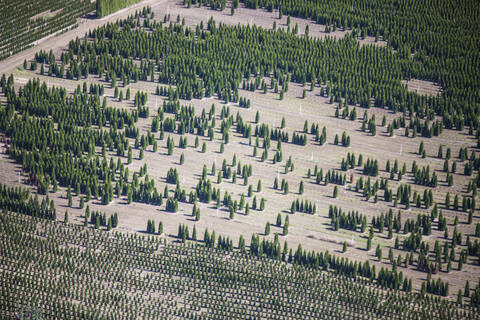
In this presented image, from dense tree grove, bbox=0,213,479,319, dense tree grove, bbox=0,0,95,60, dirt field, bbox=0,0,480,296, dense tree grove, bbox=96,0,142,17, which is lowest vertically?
dense tree grove, bbox=0,213,479,319

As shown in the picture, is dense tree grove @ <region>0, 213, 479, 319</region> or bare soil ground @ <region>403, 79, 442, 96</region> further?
bare soil ground @ <region>403, 79, 442, 96</region>

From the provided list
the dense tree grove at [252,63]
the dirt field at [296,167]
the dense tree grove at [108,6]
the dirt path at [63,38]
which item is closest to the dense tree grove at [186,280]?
the dirt field at [296,167]

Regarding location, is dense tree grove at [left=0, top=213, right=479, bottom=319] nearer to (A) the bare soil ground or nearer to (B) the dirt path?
(B) the dirt path

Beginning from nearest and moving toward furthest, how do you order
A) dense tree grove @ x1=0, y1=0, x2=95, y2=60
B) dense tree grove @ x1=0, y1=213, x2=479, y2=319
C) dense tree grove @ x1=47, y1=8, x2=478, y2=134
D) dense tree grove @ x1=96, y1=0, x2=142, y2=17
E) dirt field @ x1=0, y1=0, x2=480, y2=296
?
dense tree grove @ x1=0, y1=213, x2=479, y2=319, dirt field @ x1=0, y1=0, x2=480, y2=296, dense tree grove @ x1=47, y1=8, x2=478, y2=134, dense tree grove @ x1=0, y1=0, x2=95, y2=60, dense tree grove @ x1=96, y1=0, x2=142, y2=17

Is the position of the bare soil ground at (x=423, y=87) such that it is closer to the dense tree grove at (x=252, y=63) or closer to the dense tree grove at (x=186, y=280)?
the dense tree grove at (x=252, y=63)

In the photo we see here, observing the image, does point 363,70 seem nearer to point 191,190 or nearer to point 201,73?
point 201,73

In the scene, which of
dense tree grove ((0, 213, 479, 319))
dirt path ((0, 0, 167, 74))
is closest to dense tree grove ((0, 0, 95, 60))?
dirt path ((0, 0, 167, 74))
